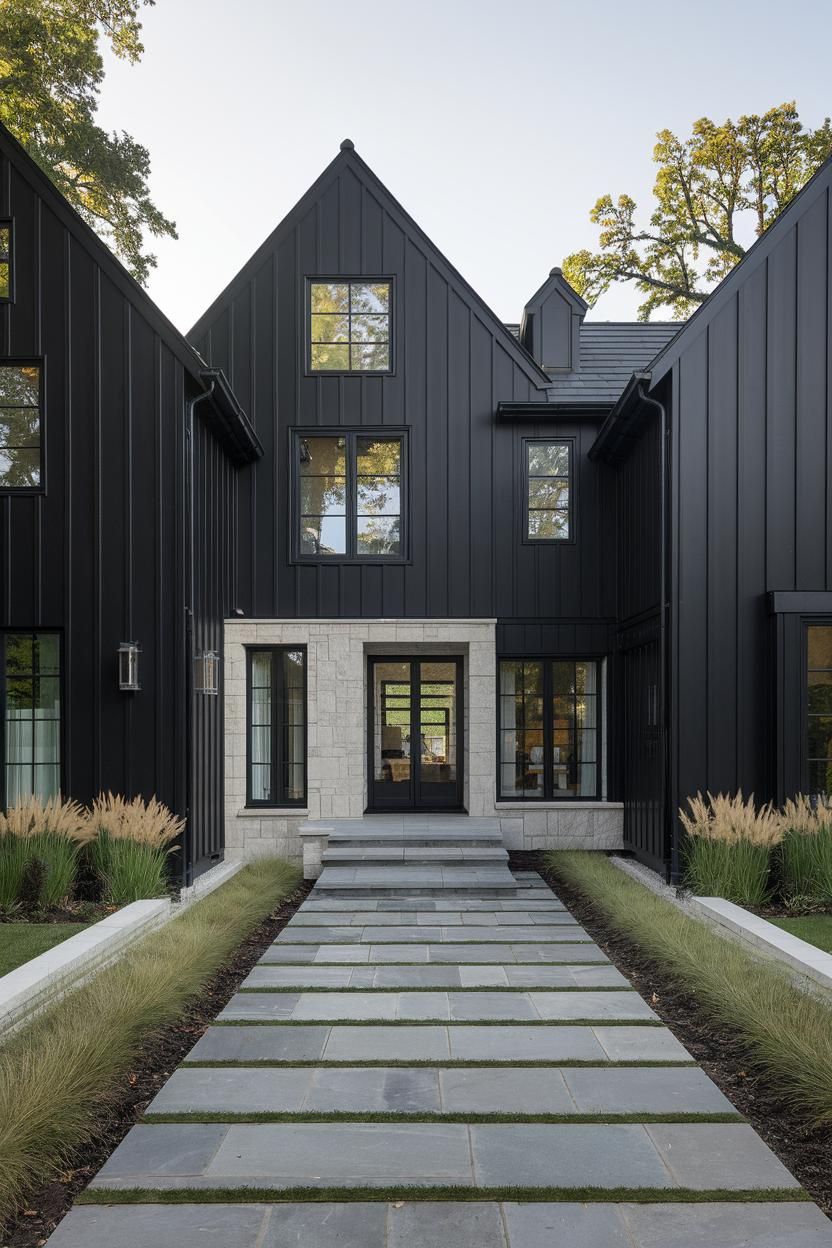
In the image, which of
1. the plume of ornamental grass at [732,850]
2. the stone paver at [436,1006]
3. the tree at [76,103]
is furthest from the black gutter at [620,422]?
the tree at [76,103]

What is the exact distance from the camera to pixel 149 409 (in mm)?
9117

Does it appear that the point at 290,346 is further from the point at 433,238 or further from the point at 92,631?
the point at 92,631

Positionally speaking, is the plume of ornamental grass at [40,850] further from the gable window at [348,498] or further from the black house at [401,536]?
the gable window at [348,498]

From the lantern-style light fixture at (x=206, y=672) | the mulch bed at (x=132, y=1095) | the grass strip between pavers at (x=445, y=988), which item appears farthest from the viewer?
the lantern-style light fixture at (x=206, y=672)

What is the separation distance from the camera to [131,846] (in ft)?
26.8

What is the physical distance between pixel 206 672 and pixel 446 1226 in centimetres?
730

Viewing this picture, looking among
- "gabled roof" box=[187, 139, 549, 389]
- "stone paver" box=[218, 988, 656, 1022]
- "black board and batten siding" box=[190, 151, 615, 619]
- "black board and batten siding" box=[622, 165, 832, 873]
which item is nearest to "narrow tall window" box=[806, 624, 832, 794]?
"black board and batten siding" box=[622, 165, 832, 873]

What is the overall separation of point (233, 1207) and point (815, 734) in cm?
727

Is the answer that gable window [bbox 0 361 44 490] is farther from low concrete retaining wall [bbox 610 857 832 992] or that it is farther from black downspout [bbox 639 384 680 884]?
low concrete retaining wall [bbox 610 857 832 992]

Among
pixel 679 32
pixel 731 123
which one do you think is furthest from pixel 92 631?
pixel 731 123

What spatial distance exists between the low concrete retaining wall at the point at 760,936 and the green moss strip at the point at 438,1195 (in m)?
2.43

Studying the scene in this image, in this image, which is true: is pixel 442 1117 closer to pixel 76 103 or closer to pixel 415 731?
pixel 415 731

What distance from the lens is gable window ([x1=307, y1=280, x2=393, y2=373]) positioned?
458 inches

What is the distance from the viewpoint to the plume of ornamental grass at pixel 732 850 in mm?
7941
